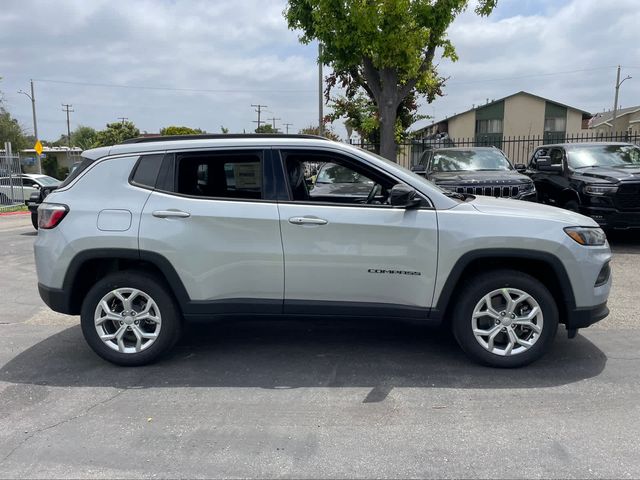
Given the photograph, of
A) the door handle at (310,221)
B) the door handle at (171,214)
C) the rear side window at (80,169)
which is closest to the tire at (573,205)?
the door handle at (310,221)

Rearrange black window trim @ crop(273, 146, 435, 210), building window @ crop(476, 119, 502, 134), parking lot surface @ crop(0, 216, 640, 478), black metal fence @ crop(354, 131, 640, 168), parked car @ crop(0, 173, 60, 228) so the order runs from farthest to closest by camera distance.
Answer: building window @ crop(476, 119, 502, 134) → parked car @ crop(0, 173, 60, 228) → black metal fence @ crop(354, 131, 640, 168) → black window trim @ crop(273, 146, 435, 210) → parking lot surface @ crop(0, 216, 640, 478)

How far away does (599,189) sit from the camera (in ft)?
28.2

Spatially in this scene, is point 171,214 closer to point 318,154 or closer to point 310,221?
point 310,221

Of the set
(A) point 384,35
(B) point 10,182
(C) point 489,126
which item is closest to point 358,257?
(A) point 384,35

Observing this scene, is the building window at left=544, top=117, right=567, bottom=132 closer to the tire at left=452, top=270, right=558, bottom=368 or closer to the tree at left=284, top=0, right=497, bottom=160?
the tree at left=284, top=0, right=497, bottom=160

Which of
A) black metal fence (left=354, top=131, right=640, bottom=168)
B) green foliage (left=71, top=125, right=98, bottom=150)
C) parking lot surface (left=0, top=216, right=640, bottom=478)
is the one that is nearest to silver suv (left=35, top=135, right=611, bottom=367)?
parking lot surface (left=0, top=216, right=640, bottom=478)

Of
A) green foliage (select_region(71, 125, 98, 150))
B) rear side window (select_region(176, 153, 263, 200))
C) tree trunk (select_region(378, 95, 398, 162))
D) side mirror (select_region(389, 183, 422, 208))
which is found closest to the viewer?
side mirror (select_region(389, 183, 422, 208))

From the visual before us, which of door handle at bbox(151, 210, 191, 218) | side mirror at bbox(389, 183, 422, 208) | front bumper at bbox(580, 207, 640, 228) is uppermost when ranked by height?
side mirror at bbox(389, 183, 422, 208)

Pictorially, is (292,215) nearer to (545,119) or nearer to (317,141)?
(317,141)

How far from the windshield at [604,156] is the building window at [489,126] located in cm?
3565

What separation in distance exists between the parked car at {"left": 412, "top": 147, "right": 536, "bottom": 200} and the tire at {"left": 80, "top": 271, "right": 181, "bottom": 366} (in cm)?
514

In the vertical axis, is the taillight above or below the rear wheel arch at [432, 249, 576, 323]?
above

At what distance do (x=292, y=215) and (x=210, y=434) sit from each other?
66.1 inches

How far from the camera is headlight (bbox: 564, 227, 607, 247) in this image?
3.96 m
